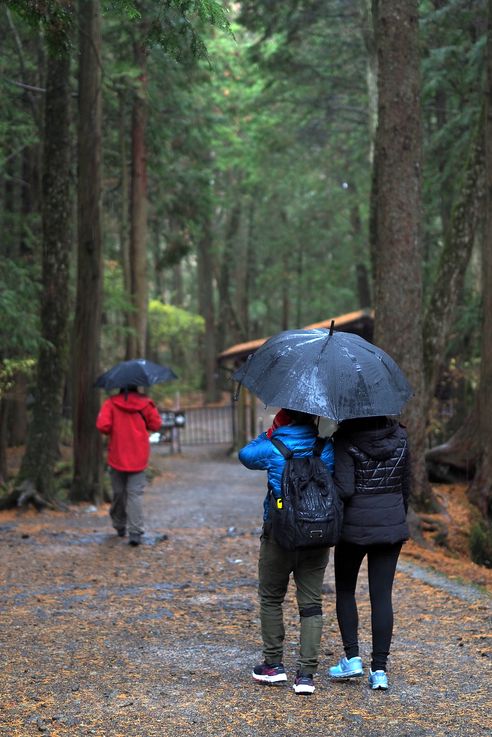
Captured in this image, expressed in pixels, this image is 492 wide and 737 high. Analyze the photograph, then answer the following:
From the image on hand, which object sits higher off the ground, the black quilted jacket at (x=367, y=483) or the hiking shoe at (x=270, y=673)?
the black quilted jacket at (x=367, y=483)

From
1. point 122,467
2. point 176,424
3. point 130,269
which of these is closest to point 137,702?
point 122,467

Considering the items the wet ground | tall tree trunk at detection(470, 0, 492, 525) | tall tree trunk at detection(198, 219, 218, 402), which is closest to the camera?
the wet ground

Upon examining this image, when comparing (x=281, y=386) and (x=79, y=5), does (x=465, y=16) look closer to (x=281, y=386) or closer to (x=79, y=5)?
(x=79, y=5)

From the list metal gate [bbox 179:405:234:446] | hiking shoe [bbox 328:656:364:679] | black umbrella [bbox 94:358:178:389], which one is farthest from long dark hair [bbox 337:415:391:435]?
metal gate [bbox 179:405:234:446]

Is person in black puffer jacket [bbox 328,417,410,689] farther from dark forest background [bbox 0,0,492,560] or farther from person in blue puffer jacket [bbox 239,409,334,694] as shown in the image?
dark forest background [bbox 0,0,492,560]

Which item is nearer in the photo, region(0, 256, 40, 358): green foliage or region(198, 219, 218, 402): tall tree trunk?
region(0, 256, 40, 358): green foliage

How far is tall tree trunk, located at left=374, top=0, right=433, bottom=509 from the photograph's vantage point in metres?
10.7

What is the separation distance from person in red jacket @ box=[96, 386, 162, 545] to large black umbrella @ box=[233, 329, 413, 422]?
5013mm

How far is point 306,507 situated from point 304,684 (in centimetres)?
100

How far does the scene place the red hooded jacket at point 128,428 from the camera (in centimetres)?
971

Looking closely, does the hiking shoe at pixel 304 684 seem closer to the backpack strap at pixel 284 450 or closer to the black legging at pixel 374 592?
the black legging at pixel 374 592

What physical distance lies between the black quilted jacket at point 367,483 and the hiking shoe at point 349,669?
0.77 metres

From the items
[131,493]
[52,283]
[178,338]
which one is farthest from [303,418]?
[178,338]

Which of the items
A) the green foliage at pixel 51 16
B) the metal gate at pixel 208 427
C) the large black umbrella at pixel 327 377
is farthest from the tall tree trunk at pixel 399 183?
the metal gate at pixel 208 427
